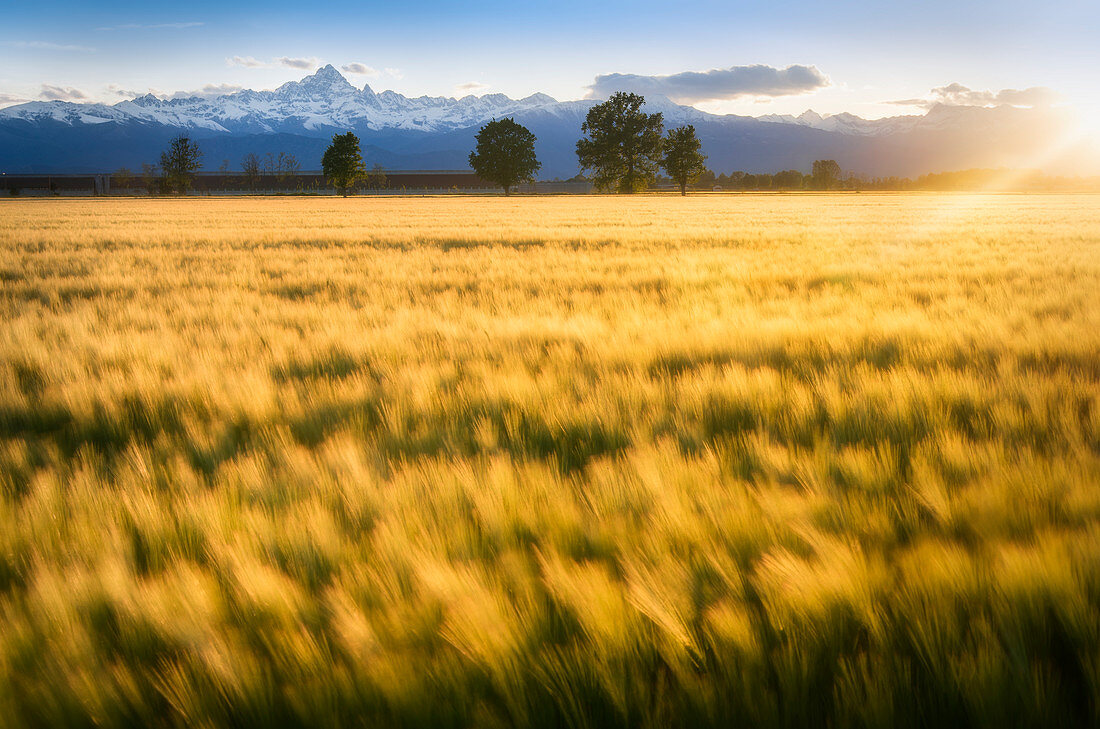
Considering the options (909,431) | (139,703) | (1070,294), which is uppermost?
(1070,294)

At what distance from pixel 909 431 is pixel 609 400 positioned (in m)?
1.25

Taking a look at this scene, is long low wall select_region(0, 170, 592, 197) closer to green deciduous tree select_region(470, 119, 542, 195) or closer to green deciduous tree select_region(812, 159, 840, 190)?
green deciduous tree select_region(470, 119, 542, 195)

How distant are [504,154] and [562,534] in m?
93.6

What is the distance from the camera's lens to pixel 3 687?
109cm

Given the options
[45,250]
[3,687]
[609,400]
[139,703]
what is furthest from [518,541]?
[45,250]

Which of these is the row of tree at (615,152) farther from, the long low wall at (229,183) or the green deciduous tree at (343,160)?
the long low wall at (229,183)

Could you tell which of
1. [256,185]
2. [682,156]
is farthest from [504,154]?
[256,185]

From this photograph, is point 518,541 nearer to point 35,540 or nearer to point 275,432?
point 35,540

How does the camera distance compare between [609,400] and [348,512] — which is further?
[609,400]

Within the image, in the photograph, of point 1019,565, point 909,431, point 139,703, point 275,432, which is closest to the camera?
point 139,703

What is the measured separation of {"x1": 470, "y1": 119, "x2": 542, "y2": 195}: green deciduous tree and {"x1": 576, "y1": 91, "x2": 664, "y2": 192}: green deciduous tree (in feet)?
31.6

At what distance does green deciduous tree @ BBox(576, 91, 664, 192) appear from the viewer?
84188 millimetres

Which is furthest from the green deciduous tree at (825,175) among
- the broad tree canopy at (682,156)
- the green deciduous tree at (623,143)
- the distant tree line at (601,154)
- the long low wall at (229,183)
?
the long low wall at (229,183)

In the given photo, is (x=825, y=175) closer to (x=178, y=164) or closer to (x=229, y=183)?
(x=178, y=164)
